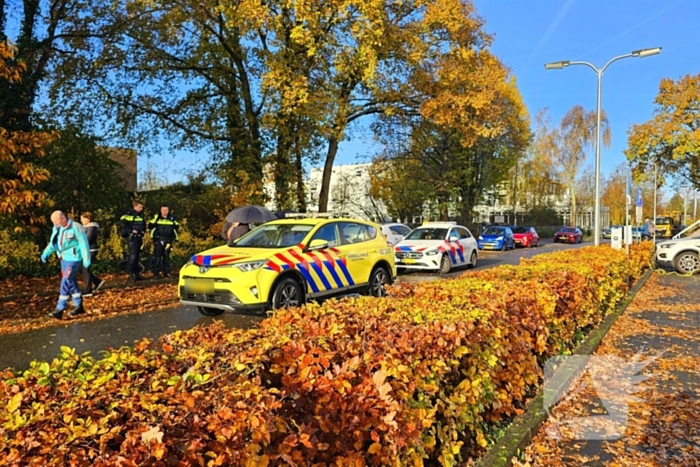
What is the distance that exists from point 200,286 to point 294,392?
621 cm

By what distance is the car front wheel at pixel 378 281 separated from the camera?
409 inches

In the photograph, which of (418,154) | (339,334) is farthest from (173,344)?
(418,154)

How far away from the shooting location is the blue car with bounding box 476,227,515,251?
3036cm

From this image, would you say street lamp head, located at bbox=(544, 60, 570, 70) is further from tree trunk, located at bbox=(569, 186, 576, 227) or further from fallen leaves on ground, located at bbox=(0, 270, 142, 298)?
tree trunk, located at bbox=(569, 186, 576, 227)

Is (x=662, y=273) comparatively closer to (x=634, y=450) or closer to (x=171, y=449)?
(x=634, y=450)

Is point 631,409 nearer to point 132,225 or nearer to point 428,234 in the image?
point 132,225

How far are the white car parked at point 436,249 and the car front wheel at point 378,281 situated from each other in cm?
554

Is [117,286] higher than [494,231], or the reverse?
[494,231]

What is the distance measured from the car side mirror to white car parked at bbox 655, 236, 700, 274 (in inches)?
526

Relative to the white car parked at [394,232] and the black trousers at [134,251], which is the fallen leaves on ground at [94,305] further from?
the white car parked at [394,232]

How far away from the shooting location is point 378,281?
10625 mm

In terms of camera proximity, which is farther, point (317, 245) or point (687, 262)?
point (687, 262)

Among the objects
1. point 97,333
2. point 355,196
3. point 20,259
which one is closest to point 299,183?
point 20,259


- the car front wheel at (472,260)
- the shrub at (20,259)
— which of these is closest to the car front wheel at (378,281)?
the shrub at (20,259)
